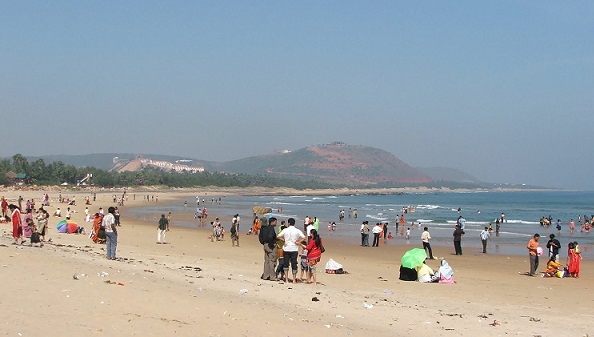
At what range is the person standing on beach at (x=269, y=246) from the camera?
1419 cm

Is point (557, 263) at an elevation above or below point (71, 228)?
above

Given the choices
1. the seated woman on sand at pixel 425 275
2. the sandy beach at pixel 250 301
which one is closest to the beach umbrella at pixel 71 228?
the sandy beach at pixel 250 301

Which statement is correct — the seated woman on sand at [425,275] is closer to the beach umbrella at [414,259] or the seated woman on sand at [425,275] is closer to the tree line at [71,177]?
the beach umbrella at [414,259]

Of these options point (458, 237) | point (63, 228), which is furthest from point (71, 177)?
point (458, 237)

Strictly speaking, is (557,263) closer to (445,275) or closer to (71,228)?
(445,275)

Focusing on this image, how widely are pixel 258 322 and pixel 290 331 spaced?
60cm

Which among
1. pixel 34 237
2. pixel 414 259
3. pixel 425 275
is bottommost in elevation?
pixel 425 275

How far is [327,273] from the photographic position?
17.1 meters

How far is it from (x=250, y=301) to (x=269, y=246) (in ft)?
11.0

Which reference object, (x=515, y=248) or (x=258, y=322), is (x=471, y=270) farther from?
(x=258, y=322)

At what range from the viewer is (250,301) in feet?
36.2

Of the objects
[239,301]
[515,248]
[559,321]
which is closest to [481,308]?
[559,321]

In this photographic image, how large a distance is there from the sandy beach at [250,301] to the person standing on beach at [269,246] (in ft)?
1.11

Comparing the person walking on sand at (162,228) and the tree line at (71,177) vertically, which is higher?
the tree line at (71,177)
